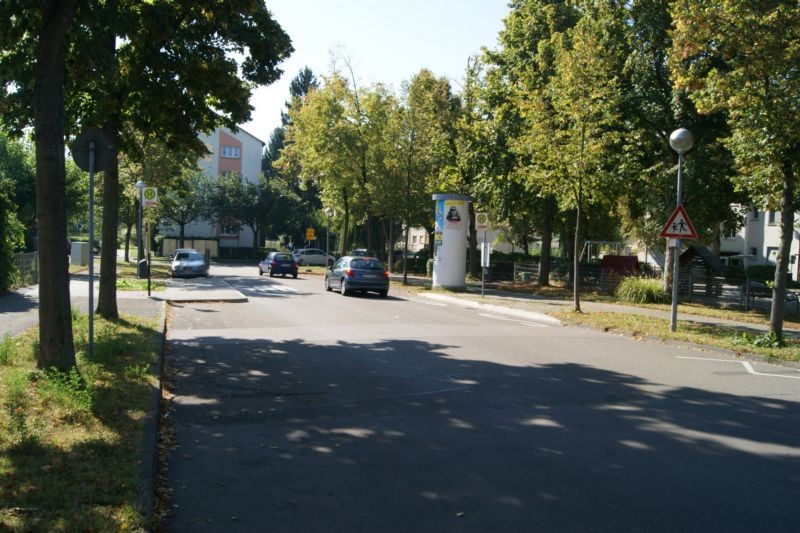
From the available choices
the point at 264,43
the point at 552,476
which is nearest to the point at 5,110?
the point at 264,43

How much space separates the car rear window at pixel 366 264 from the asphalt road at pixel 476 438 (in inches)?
498

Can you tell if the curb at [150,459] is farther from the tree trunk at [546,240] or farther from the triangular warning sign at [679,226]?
the tree trunk at [546,240]

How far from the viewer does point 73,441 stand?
543cm

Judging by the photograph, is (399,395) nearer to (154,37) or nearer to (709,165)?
(154,37)

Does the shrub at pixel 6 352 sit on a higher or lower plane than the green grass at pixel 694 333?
higher

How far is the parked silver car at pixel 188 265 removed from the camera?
3444 cm

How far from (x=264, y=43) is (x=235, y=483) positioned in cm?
944

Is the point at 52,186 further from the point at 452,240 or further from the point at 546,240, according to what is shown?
the point at 546,240

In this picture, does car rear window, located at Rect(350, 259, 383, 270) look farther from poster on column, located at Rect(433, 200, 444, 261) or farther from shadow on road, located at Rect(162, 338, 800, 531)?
shadow on road, located at Rect(162, 338, 800, 531)

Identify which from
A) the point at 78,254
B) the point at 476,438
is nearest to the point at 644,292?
the point at 476,438

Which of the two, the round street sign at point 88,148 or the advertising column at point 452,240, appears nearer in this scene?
the round street sign at point 88,148

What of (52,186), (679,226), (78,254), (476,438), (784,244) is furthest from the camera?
(78,254)

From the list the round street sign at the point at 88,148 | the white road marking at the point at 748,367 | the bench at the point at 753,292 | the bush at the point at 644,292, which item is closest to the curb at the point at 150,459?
the round street sign at the point at 88,148

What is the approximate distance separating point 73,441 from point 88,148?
443 cm
